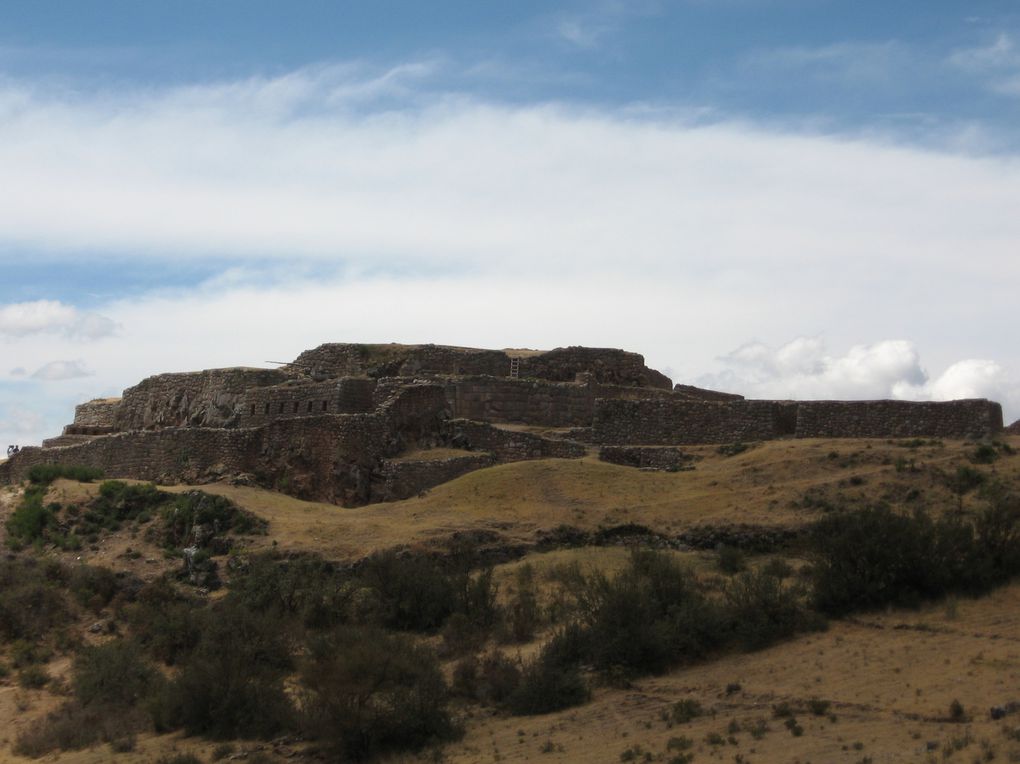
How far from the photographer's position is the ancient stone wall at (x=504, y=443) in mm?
33625

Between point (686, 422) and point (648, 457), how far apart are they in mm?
1534

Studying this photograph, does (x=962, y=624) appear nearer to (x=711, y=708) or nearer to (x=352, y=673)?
(x=711, y=708)

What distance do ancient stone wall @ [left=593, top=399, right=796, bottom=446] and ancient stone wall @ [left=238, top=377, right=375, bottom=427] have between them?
5.99 meters

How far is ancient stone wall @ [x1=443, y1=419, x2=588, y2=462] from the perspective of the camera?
110 feet

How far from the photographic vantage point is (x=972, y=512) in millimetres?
27141

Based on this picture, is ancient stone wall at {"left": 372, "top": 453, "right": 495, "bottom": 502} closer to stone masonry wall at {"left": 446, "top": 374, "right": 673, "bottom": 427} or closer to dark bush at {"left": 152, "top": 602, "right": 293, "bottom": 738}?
stone masonry wall at {"left": 446, "top": 374, "right": 673, "bottom": 427}

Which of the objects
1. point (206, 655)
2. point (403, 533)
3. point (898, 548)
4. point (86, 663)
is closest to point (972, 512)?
point (898, 548)

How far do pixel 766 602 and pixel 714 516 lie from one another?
3.84 m

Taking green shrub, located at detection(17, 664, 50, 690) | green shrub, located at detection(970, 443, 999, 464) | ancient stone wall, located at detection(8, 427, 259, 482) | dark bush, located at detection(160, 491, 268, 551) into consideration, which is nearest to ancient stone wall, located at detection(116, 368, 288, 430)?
ancient stone wall, located at detection(8, 427, 259, 482)

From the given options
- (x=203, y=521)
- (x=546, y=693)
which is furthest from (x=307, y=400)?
(x=546, y=693)

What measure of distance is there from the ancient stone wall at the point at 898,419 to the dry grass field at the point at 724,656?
43.7 inches

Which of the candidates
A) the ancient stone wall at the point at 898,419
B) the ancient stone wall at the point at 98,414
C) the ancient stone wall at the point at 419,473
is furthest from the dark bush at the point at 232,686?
the ancient stone wall at the point at 98,414

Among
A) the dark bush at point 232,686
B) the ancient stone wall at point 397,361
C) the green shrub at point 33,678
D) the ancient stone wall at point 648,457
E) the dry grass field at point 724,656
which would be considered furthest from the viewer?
the ancient stone wall at point 397,361

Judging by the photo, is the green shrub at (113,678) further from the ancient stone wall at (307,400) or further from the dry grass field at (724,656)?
the ancient stone wall at (307,400)
